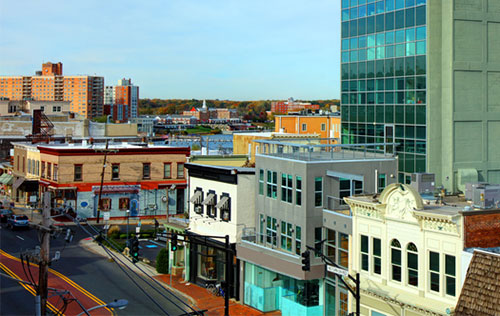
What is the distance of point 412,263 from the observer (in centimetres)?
2631

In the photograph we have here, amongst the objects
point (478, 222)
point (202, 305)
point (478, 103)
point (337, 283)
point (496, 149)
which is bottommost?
point (202, 305)

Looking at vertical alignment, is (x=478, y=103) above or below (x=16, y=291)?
above

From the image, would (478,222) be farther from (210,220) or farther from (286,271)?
(210,220)

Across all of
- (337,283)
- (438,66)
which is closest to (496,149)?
(438,66)

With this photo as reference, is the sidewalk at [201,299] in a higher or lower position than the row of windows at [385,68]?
lower

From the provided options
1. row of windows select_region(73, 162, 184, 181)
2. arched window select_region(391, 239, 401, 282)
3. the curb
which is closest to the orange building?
row of windows select_region(73, 162, 184, 181)

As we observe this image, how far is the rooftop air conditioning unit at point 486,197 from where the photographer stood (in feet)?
85.3

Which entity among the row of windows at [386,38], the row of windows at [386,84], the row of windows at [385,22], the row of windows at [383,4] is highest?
the row of windows at [383,4]

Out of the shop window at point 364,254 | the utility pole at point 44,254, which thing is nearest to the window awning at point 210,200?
the shop window at point 364,254

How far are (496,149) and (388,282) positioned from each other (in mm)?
21875

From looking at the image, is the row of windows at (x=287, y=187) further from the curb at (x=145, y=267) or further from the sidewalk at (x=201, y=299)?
the curb at (x=145, y=267)

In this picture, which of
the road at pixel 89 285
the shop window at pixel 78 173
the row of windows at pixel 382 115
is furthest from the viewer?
the shop window at pixel 78 173

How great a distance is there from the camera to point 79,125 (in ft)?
364

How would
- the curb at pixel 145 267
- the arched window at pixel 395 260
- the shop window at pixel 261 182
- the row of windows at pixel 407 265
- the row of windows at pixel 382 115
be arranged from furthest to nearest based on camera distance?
the row of windows at pixel 382 115 → the curb at pixel 145 267 → the shop window at pixel 261 182 → the arched window at pixel 395 260 → the row of windows at pixel 407 265
